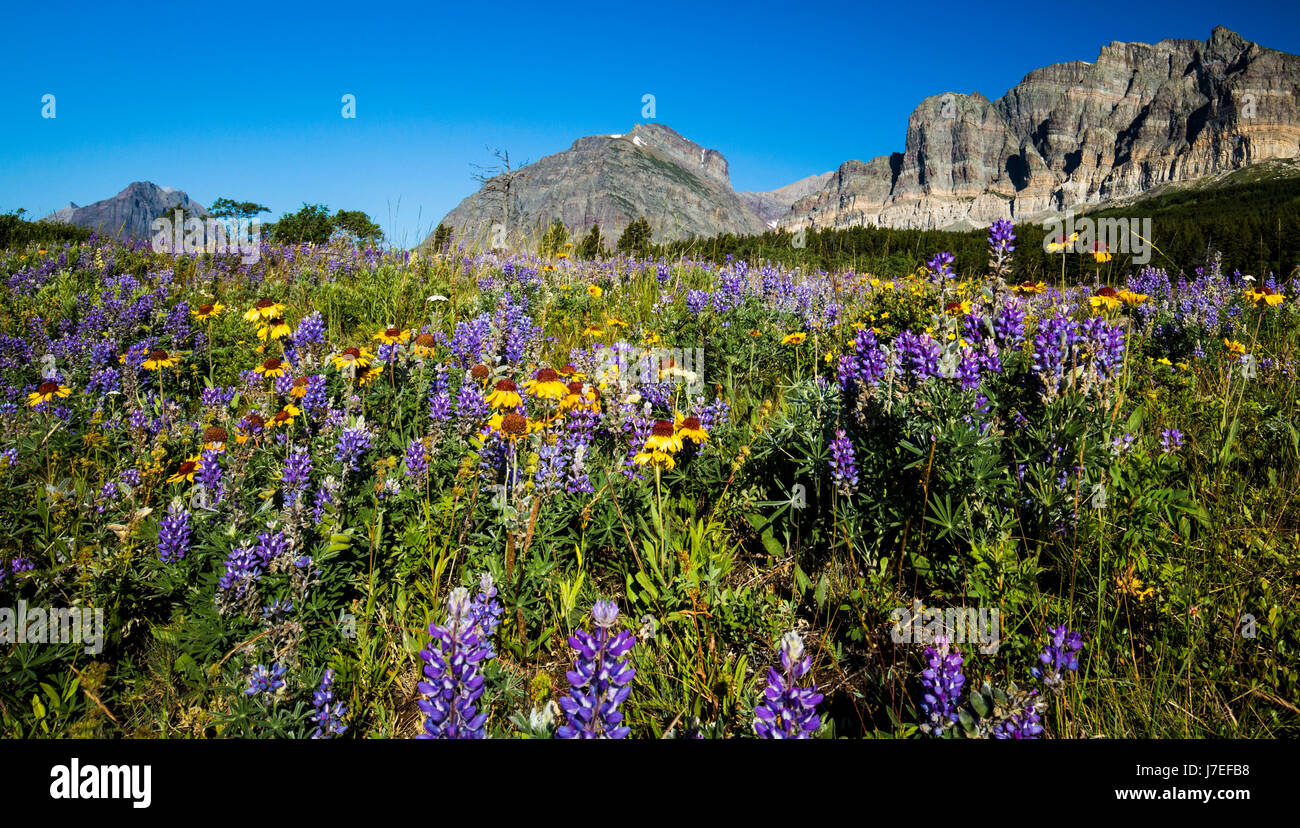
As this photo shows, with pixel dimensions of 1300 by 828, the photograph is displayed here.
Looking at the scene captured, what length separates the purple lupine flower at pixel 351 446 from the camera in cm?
242

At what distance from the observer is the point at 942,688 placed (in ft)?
4.53

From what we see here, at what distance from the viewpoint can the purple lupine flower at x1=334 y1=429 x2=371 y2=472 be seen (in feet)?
7.95

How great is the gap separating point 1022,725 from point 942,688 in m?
0.19

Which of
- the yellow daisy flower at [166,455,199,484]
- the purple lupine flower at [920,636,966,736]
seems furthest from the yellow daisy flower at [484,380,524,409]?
the purple lupine flower at [920,636,966,736]

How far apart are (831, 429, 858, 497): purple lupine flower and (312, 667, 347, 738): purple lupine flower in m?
1.92

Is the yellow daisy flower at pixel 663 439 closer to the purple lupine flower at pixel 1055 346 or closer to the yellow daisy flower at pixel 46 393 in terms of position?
the purple lupine flower at pixel 1055 346

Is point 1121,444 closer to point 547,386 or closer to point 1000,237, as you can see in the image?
point 1000,237

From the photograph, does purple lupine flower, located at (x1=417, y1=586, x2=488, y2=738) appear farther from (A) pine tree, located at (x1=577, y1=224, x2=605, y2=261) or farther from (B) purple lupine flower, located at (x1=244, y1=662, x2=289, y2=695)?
(A) pine tree, located at (x1=577, y1=224, x2=605, y2=261)

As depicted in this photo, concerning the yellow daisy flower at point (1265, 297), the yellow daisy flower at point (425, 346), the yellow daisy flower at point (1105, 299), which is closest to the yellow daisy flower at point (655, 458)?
the yellow daisy flower at point (425, 346)

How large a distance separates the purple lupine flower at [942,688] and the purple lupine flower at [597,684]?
80 cm

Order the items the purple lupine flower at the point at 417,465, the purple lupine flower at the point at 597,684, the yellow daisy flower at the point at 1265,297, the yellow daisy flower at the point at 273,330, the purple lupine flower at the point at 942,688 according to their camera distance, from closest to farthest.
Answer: the purple lupine flower at the point at 597,684 → the purple lupine flower at the point at 942,688 → the purple lupine flower at the point at 417,465 → the yellow daisy flower at the point at 273,330 → the yellow daisy flower at the point at 1265,297

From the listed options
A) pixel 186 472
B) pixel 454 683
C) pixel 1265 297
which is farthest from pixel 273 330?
pixel 1265 297

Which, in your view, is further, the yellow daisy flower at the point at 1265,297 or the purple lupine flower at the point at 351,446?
the yellow daisy flower at the point at 1265,297

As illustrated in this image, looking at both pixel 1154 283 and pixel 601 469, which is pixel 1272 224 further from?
pixel 601 469
